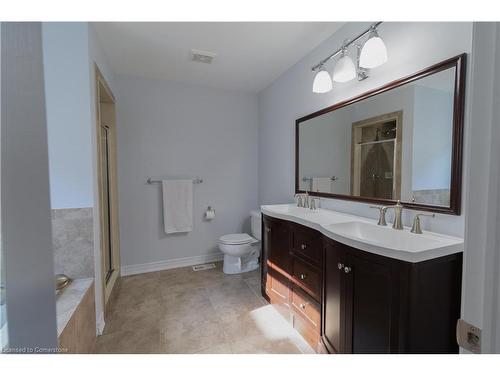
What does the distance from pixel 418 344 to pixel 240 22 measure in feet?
7.35

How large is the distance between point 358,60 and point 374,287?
59.3 inches

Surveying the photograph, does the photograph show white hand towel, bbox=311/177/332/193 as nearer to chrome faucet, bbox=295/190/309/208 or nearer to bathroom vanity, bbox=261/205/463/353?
chrome faucet, bbox=295/190/309/208

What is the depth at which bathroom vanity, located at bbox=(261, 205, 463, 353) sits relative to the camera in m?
1.01

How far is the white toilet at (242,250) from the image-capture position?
2.72 metres

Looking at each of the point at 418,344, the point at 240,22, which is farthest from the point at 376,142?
the point at 240,22

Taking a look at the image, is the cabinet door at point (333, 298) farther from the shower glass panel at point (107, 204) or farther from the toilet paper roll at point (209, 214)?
the shower glass panel at point (107, 204)

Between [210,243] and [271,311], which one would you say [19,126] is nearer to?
[271,311]

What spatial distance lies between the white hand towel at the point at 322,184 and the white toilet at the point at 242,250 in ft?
2.95

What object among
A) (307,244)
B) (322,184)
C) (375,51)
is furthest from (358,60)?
(307,244)

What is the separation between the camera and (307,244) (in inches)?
65.1

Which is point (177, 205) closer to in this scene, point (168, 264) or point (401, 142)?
point (168, 264)

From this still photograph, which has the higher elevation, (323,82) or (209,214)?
(323,82)

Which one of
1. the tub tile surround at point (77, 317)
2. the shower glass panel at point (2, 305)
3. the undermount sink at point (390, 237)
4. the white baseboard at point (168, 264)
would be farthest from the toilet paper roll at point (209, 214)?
the shower glass panel at point (2, 305)

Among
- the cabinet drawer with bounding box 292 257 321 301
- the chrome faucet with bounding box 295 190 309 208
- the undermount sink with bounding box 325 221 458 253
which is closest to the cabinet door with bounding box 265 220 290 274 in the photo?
the cabinet drawer with bounding box 292 257 321 301
